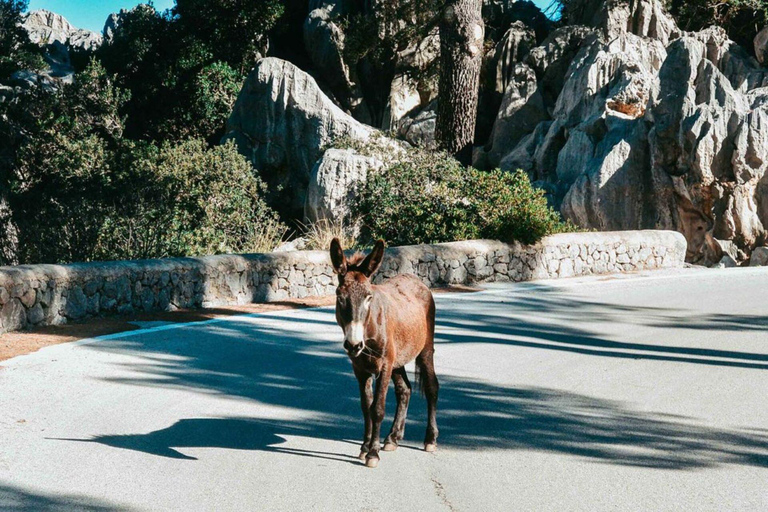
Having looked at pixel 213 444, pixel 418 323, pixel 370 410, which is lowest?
pixel 213 444

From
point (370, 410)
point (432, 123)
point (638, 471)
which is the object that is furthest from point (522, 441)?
point (432, 123)

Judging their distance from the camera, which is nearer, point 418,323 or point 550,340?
point 418,323

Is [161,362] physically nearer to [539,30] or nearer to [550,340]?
[550,340]

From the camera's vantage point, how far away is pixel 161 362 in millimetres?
9906

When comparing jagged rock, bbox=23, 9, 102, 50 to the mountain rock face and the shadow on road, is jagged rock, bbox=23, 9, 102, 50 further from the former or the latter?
the shadow on road

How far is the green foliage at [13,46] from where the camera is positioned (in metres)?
35.9

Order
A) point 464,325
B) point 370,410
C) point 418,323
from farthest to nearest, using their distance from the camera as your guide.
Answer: point 464,325 < point 418,323 < point 370,410

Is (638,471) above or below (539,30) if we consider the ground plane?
below

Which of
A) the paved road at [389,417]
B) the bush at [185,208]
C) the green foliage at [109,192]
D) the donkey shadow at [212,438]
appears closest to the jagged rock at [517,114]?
the bush at [185,208]

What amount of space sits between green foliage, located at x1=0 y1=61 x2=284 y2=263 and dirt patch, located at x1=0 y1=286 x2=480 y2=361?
3071mm

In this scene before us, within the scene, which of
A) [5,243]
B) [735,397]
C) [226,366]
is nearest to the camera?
[735,397]

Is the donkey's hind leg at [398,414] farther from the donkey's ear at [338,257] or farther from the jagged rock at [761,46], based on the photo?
the jagged rock at [761,46]

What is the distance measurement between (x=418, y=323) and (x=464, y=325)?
639 cm

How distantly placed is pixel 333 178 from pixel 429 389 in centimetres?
1827
